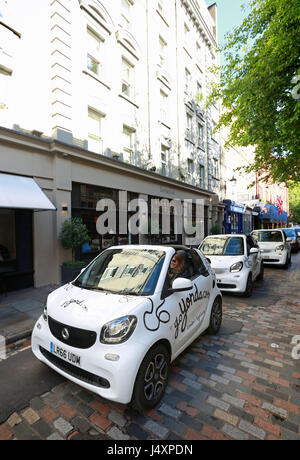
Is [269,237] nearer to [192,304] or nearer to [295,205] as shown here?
[192,304]

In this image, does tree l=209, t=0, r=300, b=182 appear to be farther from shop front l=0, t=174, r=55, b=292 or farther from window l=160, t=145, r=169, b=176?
shop front l=0, t=174, r=55, b=292

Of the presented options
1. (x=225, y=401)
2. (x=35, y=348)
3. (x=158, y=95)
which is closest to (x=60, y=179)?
(x=35, y=348)

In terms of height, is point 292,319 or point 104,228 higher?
point 104,228

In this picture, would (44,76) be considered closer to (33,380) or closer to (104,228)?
(104,228)

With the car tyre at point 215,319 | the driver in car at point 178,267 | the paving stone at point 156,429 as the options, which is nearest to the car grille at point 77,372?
the paving stone at point 156,429

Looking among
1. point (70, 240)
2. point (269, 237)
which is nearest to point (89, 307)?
point (70, 240)

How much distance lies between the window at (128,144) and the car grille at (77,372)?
33.1 feet

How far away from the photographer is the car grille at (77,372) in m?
2.27

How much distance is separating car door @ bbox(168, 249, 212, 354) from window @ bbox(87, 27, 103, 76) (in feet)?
32.6

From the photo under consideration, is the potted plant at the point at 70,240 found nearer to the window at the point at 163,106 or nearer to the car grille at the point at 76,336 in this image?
the car grille at the point at 76,336

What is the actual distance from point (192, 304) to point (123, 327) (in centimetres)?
135

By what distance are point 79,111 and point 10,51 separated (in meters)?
2.57

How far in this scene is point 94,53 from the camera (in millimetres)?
9695

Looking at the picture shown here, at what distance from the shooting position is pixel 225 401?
101 inches
